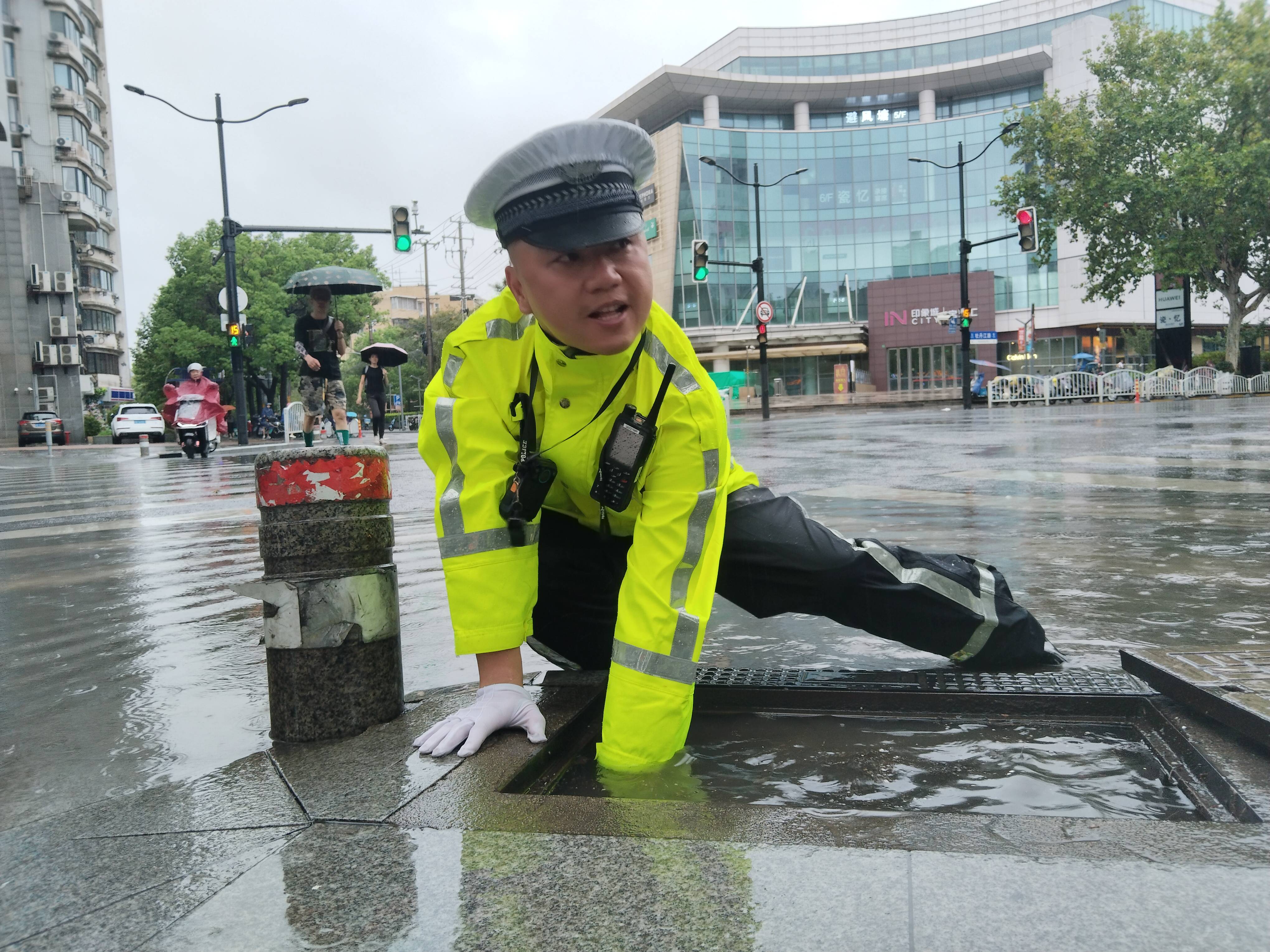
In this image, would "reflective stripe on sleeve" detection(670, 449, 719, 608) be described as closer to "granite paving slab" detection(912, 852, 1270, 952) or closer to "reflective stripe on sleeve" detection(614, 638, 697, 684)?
"reflective stripe on sleeve" detection(614, 638, 697, 684)

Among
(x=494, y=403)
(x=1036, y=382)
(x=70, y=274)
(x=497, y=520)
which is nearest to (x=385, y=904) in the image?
(x=497, y=520)

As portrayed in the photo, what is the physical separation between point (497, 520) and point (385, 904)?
3.41 ft

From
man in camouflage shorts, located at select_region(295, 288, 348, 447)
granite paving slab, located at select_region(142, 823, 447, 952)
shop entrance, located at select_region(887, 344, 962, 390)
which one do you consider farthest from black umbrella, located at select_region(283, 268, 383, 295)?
shop entrance, located at select_region(887, 344, 962, 390)

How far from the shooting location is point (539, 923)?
1431 mm

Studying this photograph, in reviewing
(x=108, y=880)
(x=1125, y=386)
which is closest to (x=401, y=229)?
(x=108, y=880)

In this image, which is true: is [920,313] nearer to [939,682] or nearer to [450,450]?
[939,682]

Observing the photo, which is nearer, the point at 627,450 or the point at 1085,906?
the point at 1085,906

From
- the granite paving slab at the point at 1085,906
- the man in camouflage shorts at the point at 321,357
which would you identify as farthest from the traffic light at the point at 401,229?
the granite paving slab at the point at 1085,906

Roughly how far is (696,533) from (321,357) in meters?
10.8

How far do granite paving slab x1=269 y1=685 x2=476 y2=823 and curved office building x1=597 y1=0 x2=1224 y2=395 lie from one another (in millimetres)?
55412

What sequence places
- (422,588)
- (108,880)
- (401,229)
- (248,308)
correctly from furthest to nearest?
(248,308) → (401,229) → (422,588) → (108,880)

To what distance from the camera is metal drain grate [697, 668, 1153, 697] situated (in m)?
2.56

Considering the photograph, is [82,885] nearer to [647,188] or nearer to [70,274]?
[70,274]

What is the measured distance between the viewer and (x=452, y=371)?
253 centimetres
